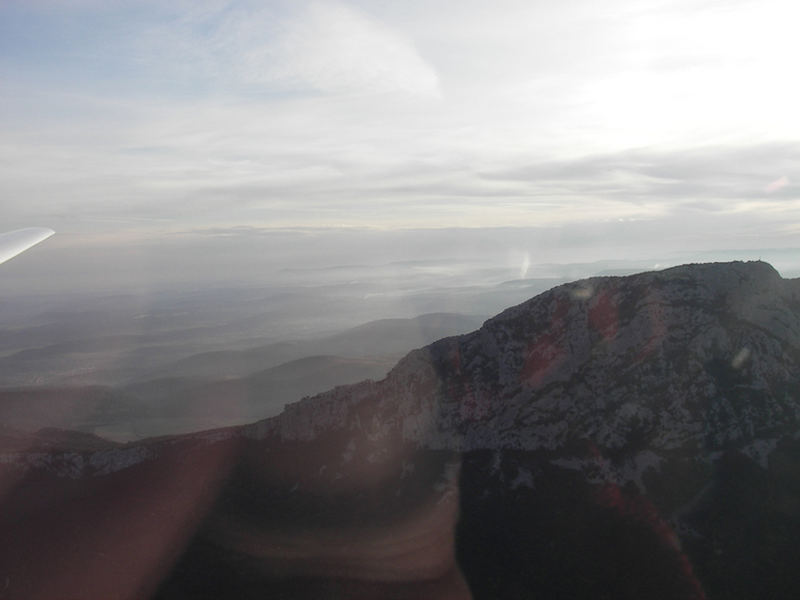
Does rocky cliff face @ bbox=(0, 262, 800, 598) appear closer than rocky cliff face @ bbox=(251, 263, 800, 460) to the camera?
Yes

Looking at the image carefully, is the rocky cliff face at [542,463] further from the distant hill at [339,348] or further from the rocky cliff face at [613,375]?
the distant hill at [339,348]

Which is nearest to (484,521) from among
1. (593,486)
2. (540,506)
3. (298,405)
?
(540,506)

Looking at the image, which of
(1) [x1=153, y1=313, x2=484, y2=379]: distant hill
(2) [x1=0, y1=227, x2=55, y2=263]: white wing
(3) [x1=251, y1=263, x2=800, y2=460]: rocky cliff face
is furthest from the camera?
(1) [x1=153, y1=313, x2=484, y2=379]: distant hill

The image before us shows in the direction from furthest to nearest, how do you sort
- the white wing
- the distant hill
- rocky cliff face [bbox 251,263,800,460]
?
the distant hill
rocky cliff face [bbox 251,263,800,460]
the white wing

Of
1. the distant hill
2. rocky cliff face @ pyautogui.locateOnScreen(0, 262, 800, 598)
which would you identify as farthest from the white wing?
Answer: the distant hill

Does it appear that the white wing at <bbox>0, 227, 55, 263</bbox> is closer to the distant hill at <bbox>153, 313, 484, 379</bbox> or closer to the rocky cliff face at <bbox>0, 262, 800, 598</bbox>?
the rocky cliff face at <bbox>0, 262, 800, 598</bbox>

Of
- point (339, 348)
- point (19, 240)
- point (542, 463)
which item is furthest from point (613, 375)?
point (339, 348)

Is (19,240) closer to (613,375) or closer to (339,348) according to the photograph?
(613,375)
